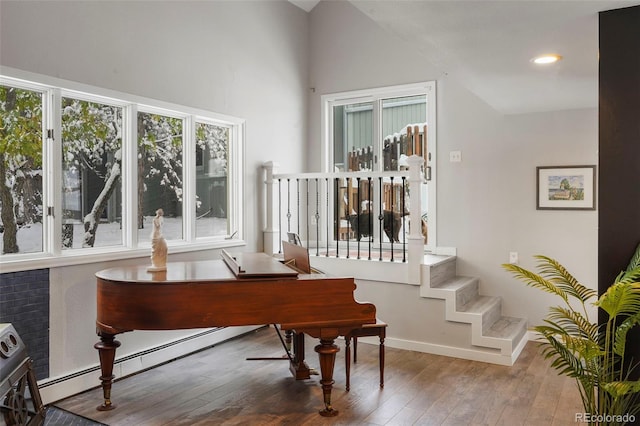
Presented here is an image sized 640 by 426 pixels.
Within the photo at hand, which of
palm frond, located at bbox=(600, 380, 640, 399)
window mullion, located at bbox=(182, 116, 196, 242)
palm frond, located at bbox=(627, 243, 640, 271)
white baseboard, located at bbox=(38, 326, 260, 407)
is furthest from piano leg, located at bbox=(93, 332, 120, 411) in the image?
palm frond, located at bbox=(627, 243, 640, 271)

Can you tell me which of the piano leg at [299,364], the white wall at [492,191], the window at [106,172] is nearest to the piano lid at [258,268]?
the piano leg at [299,364]

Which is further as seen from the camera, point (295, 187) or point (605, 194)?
point (295, 187)

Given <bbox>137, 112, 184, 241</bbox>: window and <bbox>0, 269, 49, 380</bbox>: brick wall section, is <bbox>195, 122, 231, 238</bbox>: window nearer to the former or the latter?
<bbox>137, 112, 184, 241</bbox>: window

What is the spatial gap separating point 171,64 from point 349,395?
3.08 metres

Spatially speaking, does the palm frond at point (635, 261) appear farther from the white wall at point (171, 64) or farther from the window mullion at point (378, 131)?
the window mullion at point (378, 131)

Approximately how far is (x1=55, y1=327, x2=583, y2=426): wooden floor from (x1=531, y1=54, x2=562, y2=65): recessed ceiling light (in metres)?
2.28

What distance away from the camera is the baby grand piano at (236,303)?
284 centimetres

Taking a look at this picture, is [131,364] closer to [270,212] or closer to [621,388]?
[270,212]

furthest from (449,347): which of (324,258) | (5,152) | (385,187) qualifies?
(5,152)

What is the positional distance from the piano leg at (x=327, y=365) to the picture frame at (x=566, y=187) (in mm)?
2886

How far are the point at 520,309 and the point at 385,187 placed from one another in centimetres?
191

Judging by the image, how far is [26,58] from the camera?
3.18 metres

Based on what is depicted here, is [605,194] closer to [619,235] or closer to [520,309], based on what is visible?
[619,235]

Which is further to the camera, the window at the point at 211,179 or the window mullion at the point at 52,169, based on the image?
the window at the point at 211,179
